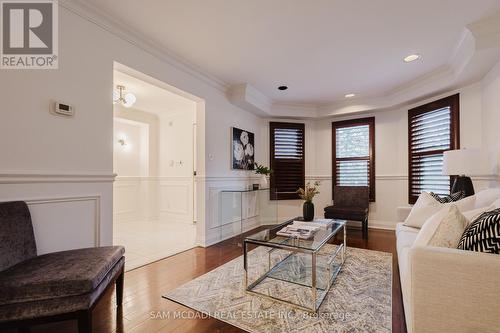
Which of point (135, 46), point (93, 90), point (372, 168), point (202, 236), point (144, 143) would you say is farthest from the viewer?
point (144, 143)

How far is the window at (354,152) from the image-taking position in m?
4.77

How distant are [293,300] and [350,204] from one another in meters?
3.06

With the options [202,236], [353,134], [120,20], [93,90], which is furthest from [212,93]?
[353,134]

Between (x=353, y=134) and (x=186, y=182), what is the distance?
3821 mm

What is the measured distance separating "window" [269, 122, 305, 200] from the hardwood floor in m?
2.20

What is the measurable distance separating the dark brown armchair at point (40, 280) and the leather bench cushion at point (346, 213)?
11.2ft

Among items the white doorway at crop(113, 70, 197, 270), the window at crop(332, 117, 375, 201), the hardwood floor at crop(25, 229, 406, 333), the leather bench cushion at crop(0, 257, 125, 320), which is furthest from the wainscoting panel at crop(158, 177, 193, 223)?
the leather bench cushion at crop(0, 257, 125, 320)

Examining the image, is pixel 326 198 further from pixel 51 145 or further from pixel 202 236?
pixel 51 145

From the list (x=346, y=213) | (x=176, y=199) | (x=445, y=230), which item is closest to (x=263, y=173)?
(x=346, y=213)

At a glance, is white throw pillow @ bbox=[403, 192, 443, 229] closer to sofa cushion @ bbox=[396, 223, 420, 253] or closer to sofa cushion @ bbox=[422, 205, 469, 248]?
sofa cushion @ bbox=[396, 223, 420, 253]

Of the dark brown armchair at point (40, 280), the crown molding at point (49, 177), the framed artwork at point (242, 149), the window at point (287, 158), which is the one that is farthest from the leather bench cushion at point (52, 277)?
the window at point (287, 158)

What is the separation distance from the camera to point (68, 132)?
2.04 m

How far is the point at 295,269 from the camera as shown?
2365 millimetres

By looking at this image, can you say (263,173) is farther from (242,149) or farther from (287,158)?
(287,158)
